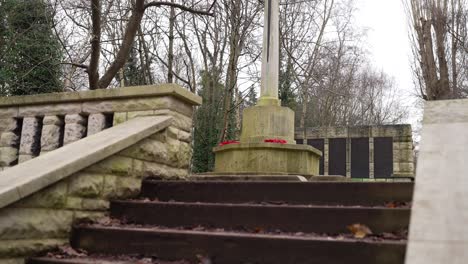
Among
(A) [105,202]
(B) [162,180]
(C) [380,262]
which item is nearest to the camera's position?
(C) [380,262]

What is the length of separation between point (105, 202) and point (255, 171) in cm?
451

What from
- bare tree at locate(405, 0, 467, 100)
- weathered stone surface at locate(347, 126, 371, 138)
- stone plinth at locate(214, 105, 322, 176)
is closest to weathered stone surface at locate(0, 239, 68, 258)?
stone plinth at locate(214, 105, 322, 176)

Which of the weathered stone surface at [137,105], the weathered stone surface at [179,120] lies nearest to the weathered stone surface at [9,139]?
the weathered stone surface at [137,105]

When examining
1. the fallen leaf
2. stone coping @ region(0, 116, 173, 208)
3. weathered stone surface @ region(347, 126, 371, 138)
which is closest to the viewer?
the fallen leaf

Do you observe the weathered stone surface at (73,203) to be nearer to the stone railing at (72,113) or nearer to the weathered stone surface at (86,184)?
the weathered stone surface at (86,184)

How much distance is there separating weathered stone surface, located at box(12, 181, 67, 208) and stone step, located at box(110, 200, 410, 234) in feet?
2.12

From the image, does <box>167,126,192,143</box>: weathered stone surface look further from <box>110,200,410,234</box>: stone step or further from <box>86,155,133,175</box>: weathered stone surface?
<box>110,200,410,234</box>: stone step

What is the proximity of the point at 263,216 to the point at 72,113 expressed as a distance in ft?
9.58

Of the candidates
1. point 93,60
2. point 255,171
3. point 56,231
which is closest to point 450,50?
point 255,171

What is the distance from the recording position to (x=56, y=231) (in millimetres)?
3480

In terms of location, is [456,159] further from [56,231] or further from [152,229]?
[56,231]

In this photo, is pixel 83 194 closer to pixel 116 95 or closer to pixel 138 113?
pixel 138 113

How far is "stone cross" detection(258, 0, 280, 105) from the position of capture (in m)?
Result: 9.31

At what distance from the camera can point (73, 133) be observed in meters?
5.16
